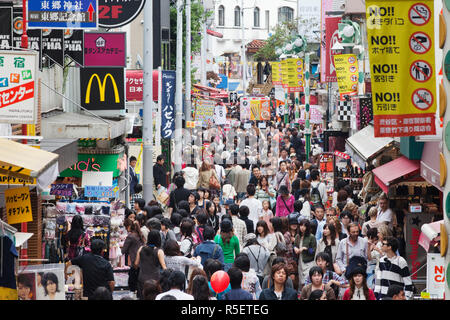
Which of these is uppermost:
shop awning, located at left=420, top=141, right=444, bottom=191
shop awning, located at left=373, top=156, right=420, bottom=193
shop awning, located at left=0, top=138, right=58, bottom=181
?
shop awning, located at left=0, top=138, right=58, bottom=181

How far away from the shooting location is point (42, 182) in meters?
9.77

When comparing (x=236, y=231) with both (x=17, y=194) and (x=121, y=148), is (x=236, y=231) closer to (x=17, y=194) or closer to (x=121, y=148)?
(x=17, y=194)

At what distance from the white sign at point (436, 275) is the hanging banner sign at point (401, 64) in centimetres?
168

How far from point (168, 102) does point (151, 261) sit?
16.1m

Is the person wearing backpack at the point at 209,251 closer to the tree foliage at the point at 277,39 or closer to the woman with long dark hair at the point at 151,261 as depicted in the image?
the woman with long dark hair at the point at 151,261

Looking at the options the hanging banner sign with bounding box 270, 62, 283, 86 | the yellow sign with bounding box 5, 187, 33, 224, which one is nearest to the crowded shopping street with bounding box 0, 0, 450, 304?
the yellow sign with bounding box 5, 187, 33, 224

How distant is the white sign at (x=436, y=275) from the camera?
34.4ft

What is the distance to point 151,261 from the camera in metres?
11.4

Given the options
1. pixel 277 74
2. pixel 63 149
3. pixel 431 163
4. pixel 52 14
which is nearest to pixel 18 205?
pixel 63 149

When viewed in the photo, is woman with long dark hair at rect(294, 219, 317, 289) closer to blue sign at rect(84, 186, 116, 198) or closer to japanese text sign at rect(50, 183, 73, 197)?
japanese text sign at rect(50, 183, 73, 197)

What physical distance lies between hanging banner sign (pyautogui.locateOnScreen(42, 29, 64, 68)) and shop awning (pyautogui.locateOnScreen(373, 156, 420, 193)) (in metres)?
6.44

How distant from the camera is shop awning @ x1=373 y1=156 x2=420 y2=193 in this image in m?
15.4

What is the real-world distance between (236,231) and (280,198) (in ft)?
8.62

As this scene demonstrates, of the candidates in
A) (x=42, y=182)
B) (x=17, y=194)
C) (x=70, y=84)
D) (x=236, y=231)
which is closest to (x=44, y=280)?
(x=42, y=182)
